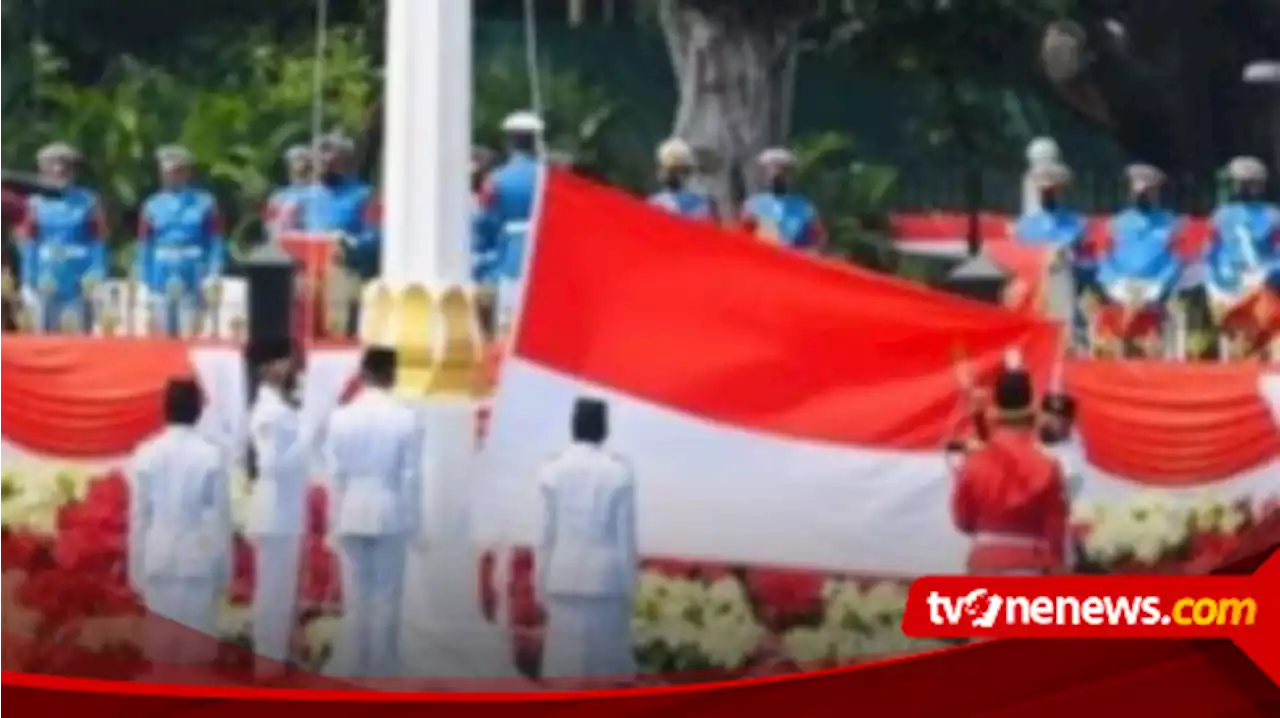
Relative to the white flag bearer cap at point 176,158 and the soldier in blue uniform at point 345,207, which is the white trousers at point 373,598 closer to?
the soldier in blue uniform at point 345,207

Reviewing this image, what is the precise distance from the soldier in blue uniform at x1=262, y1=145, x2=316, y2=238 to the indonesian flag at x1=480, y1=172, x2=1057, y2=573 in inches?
13.9

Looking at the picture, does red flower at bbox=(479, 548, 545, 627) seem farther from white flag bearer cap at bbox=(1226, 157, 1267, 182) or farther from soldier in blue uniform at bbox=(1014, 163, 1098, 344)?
white flag bearer cap at bbox=(1226, 157, 1267, 182)

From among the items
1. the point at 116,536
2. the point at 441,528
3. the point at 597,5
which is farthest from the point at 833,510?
the point at 116,536

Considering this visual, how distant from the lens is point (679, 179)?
3725 millimetres

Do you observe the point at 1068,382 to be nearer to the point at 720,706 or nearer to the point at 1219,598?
the point at 1219,598

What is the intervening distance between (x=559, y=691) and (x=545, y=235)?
67cm

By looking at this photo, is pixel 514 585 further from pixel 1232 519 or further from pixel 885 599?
pixel 1232 519

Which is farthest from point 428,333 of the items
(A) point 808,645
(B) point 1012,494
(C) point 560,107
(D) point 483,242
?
(B) point 1012,494

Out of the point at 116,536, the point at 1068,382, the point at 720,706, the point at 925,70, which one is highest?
the point at 925,70

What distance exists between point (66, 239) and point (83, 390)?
8.8 inches

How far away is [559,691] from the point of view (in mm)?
3756

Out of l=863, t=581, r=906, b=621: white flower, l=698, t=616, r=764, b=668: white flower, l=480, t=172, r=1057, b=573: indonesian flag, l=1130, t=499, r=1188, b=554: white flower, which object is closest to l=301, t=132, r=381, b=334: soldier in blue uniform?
l=480, t=172, r=1057, b=573: indonesian flag

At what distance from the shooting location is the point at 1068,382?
370 centimetres

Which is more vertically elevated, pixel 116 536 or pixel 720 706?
pixel 116 536
